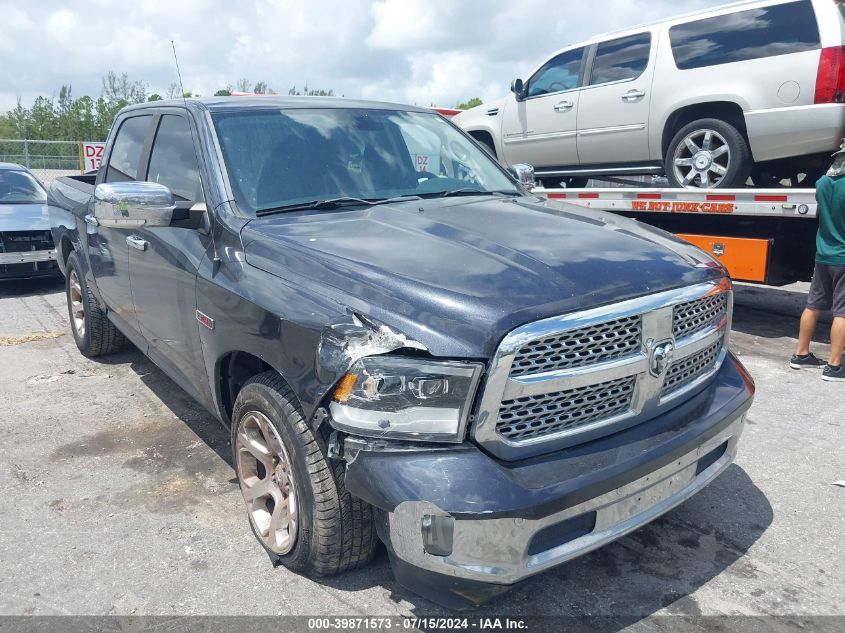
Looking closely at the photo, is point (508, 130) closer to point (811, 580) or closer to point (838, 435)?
point (838, 435)

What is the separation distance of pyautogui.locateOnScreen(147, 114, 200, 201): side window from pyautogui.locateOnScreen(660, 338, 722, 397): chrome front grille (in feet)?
7.64

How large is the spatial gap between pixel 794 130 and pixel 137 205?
5.26 metres

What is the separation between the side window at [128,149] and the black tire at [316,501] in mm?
2444

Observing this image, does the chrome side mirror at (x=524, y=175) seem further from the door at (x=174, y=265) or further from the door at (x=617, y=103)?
the door at (x=617, y=103)

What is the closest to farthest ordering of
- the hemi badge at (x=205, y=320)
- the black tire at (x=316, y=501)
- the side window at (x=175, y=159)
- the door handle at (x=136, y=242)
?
the black tire at (x=316, y=501) → the hemi badge at (x=205, y=320) → the side window at (x=175, y=159) → the door handle at (x=136, y=242)

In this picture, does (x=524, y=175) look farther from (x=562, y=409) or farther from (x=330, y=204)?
(x=562, y=409)

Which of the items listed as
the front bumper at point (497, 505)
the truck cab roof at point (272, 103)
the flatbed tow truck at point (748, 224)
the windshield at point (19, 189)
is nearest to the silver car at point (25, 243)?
the windshield at point (19, 189)

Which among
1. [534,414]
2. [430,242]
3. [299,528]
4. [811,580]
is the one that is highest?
[430,242]

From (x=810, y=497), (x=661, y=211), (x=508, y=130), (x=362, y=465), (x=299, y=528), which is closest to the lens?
(x=362, y=465)

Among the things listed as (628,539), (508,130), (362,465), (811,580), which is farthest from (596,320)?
(508,130)

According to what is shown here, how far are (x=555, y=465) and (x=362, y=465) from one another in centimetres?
63

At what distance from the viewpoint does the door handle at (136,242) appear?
12.7 ft

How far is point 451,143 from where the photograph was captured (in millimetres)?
4305

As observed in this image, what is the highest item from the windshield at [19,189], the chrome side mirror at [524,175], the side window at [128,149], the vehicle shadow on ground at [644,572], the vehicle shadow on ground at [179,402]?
the side window at [128,149]
